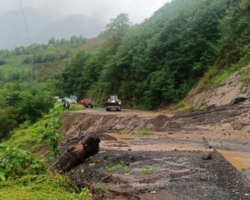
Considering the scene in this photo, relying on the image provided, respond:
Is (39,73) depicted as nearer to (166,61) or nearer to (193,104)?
(166,61)

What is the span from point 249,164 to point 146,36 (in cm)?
3086

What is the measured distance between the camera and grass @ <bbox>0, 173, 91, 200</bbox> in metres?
4.22

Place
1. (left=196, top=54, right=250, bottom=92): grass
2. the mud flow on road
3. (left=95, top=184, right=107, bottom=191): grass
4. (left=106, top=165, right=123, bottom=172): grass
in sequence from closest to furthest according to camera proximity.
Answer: the mud flow on road < (left=95, top=184, right=107, bottom=191): grass < (left=106, top=165, right=123, bottom=172): grass < (left=196, top=54, right=250, bottom=92): grass

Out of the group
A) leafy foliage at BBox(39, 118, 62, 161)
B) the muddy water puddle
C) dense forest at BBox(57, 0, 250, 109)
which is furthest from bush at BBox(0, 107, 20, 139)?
the muddy water puddle

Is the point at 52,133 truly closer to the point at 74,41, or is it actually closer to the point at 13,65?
the point at 13,65

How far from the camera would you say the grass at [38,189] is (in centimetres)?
422

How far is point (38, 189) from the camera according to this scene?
4602 mm

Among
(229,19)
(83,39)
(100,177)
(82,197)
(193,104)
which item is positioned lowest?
(193,104)

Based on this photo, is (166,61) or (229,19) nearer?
(229,19)

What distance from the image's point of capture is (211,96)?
21.5m

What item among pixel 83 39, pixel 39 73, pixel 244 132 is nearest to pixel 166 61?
pixel 244 132

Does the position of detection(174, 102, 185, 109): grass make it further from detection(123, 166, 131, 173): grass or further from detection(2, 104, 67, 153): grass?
detection(123, 166, 131, 173): grass

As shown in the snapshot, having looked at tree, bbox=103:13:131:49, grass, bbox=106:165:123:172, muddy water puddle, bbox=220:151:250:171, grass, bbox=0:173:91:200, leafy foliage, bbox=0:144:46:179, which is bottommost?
muddy water puddle, bbox=220:151:250:171

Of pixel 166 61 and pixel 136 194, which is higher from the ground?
pixel 166 61
